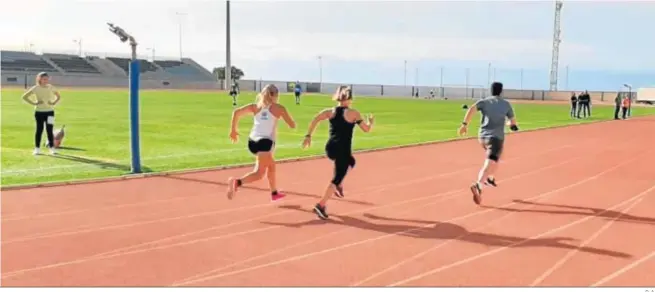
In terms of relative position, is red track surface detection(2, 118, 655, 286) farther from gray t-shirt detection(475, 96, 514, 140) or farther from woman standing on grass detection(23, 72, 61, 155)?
woman standing on grass detection(23, 72, 61, 155)

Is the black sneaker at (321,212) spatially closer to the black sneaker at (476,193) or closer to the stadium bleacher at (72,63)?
the black sneaker at (476,193)

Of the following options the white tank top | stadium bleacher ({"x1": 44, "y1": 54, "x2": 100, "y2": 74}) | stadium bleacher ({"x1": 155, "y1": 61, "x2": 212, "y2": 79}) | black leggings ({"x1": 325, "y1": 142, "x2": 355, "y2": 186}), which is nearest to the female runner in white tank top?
the white tank top

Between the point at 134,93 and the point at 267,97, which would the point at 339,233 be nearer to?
the point at 267,97

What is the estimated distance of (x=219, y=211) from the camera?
9.18m

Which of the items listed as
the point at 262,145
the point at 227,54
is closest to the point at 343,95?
the point at 262,145

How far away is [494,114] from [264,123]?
11.2 ft

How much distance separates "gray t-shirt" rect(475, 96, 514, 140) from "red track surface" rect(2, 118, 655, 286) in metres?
1.02

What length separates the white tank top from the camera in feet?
29.8

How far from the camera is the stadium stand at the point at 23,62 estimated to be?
90625mm

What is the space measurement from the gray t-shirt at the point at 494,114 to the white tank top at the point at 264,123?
121 inches

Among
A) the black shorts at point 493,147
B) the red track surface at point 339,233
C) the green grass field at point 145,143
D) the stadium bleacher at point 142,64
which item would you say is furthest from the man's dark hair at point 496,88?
the stadium bleacher at point 142,64

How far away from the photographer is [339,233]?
803cm
